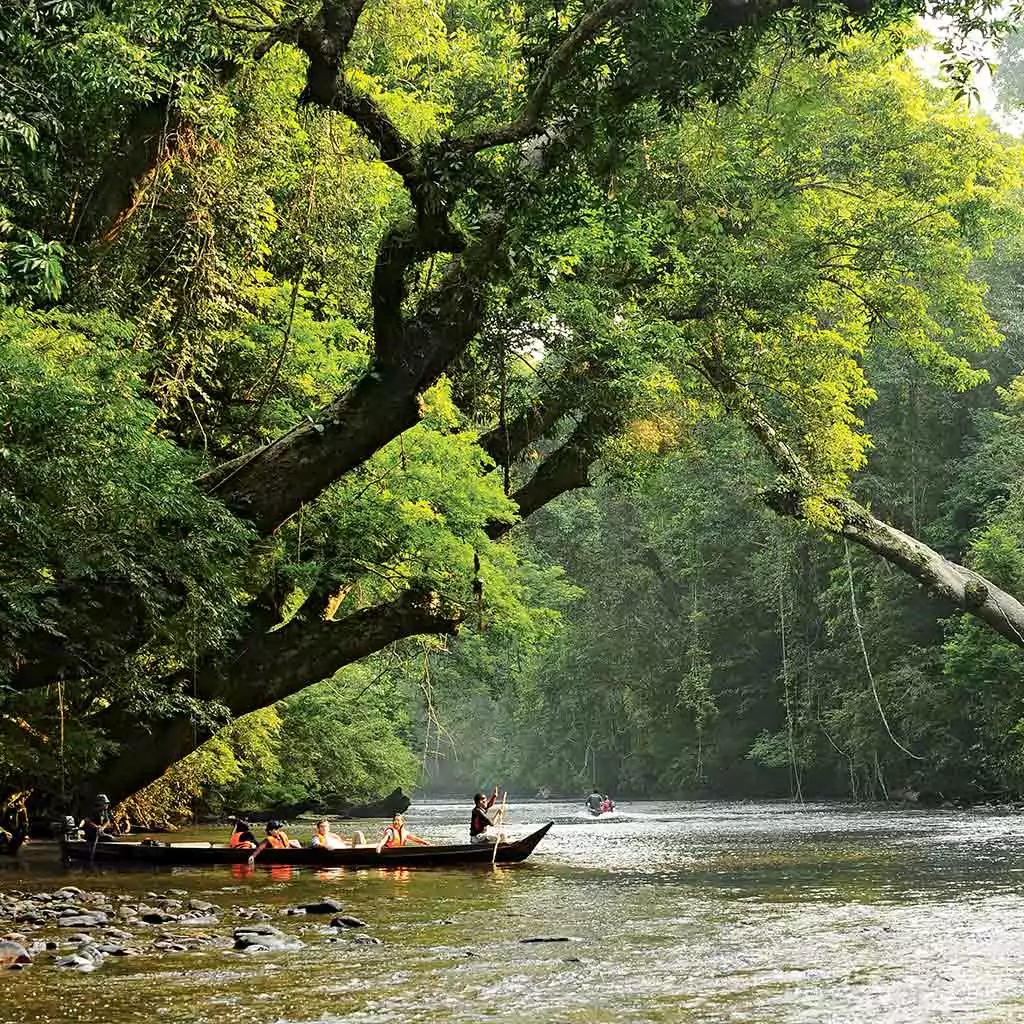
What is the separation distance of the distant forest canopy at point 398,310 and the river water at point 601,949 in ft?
9.72

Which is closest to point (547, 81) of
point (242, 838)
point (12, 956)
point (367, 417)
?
point (367, 417)

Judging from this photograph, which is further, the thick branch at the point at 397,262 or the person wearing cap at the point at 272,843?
the person wearing cap at the point at 272,843

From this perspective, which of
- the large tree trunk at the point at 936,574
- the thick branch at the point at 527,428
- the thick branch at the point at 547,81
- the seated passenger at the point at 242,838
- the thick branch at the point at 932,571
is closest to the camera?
the thick branch at the point at 547,81

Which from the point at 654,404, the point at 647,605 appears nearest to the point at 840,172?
the point at 654,404

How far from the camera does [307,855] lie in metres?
17.7

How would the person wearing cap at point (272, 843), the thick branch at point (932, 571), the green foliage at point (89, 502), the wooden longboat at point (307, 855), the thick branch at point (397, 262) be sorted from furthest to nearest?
the thick branch at point (932, 571), the person wearing cap at point (272, 843), the wooden longboat at point (307, 855), the thick branch at point (397, 262), the green foliage at point (89, 502)

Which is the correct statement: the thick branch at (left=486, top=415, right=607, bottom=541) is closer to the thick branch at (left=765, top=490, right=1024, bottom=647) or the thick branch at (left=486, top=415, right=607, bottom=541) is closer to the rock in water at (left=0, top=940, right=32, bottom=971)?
the thick branch at (left=765, top=490, right=1024, bottom=647)

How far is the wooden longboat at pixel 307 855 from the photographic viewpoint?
55.9 feet

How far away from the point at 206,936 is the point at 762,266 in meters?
12.8

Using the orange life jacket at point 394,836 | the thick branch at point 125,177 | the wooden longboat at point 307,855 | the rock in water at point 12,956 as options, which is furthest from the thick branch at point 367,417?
the orange life jacket at point 394,836

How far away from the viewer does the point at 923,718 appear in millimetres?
34031

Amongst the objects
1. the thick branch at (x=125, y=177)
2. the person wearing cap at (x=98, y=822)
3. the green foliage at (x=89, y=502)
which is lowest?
the person wearing cap at (x=98, y=822)

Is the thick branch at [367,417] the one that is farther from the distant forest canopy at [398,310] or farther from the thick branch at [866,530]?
the thick branch at [866,530]

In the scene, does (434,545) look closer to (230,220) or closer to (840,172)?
(230,220)
